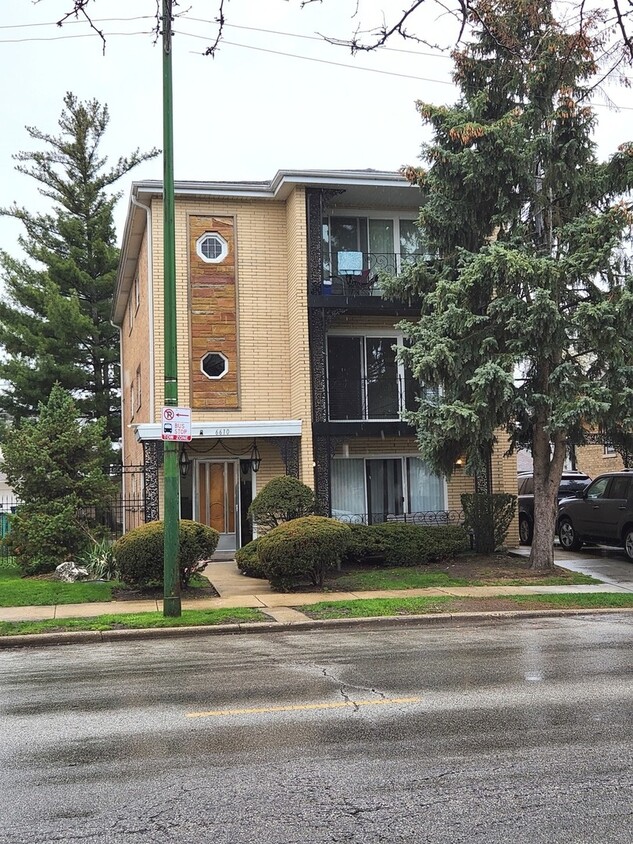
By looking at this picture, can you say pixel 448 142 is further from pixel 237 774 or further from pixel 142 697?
pixel 237 774

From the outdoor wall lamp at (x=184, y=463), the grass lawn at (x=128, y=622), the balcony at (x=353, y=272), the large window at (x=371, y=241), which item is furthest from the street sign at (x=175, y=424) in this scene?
the large window at (x=371, y=241)

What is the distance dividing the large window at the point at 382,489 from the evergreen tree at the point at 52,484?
5.67 meters

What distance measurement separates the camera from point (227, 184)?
19.2 m

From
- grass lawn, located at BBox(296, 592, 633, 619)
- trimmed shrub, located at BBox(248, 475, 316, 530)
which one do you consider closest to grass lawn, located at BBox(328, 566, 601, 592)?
grass lawn, located at BBox(296, 592, 633, 619)

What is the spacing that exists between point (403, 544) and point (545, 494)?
2905mm

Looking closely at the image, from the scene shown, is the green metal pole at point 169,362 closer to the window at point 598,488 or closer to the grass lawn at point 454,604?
the grass lawn at point 454,604

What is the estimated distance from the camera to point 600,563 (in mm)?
17312

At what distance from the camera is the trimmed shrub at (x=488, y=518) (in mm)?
18172

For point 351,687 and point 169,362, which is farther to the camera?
point 169,362

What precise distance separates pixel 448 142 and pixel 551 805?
13.4 metres

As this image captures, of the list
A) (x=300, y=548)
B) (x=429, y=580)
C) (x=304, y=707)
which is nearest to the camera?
(x=304, y=707)

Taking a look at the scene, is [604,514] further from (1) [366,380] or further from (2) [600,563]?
(1) [366,380]

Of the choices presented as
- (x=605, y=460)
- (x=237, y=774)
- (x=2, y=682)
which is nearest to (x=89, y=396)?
(x=605, y=460)

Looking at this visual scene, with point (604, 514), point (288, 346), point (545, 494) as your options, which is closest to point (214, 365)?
point (288, 346)
